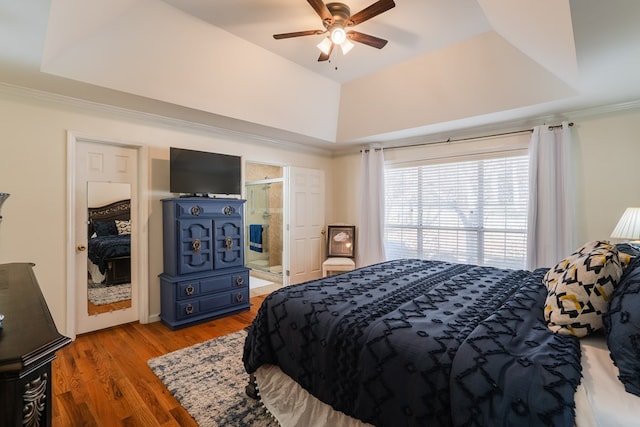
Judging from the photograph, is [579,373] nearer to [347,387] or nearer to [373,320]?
[373,320]

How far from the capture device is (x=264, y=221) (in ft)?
20.3

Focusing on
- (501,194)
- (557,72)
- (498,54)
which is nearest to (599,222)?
(501,194)

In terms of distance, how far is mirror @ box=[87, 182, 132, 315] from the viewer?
10.5 ft

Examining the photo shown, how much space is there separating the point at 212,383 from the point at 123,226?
2134mm

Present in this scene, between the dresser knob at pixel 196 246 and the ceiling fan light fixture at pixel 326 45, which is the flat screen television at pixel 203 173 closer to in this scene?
the dresser knob at pixel 196 246

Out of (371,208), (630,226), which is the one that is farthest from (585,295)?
(371,208)

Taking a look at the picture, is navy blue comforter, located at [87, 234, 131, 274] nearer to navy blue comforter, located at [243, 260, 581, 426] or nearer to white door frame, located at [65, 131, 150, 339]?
white door frame, located at [65, 131, 150, 339]

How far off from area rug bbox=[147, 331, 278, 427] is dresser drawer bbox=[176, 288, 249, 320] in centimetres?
56

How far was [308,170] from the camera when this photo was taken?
509cm

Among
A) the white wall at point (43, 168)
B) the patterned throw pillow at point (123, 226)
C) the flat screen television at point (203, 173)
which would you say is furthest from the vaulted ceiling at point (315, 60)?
the patterned throw pillow at point (123, 226)

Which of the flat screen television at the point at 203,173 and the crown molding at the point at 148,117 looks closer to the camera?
the crown molding at the point at 148,117

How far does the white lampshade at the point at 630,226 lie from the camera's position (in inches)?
100

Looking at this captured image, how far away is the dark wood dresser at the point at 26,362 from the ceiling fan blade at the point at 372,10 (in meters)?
2.39

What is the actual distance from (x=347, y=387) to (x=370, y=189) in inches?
147
